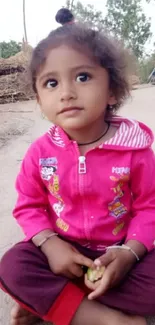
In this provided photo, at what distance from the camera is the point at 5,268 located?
1.18 metres

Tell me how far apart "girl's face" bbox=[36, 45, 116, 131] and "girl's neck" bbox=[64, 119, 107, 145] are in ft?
0.16

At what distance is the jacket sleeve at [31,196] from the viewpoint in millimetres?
1299

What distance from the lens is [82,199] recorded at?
1.26 metres

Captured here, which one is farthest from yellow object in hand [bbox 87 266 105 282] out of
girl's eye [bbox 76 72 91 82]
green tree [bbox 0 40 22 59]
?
green tree [bbox 0 40 22 59]

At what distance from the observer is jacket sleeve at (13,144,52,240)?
1299 millimetres

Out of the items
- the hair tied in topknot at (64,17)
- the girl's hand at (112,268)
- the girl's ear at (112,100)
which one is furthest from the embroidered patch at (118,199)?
the hair tied in topknot at (64,17)

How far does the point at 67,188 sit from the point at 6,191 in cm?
91

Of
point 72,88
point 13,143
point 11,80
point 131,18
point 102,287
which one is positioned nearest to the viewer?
point 102,287

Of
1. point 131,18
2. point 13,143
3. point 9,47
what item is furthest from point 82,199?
point 131,18

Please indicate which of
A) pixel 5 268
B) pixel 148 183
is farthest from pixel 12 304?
pixel 148 183

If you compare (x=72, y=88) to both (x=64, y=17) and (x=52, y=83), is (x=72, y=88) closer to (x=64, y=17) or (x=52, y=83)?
(x=52, y=83)

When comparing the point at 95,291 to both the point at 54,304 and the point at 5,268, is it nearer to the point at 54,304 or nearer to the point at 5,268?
the point at 54,304

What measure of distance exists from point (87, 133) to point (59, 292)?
18.4 inches

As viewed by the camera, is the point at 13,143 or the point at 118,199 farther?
the point at 13,143
